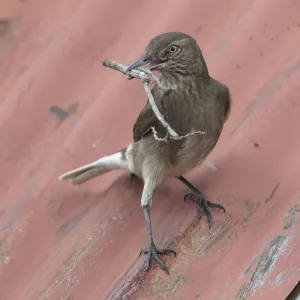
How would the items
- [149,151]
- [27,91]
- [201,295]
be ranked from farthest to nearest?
[27,91], [149,151], [201,295]

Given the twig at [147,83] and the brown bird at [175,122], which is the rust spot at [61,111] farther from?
the twig at [147,83]

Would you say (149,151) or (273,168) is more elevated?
(149,151)

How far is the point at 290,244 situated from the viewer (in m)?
2.36

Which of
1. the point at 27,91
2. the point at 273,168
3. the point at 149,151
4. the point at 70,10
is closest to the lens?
the point at 273,168

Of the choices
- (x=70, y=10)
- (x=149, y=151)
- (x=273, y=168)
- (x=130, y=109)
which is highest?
(x=70, y=10)

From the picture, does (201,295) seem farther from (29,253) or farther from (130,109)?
(130,109)

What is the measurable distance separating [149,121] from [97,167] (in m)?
0.36

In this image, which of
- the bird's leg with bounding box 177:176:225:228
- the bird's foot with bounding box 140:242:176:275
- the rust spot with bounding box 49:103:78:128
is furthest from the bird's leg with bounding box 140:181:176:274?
the rust spot with bounding box 49:103:78:128

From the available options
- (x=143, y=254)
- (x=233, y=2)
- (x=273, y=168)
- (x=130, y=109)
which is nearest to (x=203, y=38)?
(x=233, y=2)

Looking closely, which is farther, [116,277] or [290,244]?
[116,277]

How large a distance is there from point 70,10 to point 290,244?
1.64 meters

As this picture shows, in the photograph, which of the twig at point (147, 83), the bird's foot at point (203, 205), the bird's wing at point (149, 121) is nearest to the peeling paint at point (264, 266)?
the bird's foot at point (203, 205)

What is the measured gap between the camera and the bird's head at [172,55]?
8.67ft

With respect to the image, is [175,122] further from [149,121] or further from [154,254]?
[154,254]
